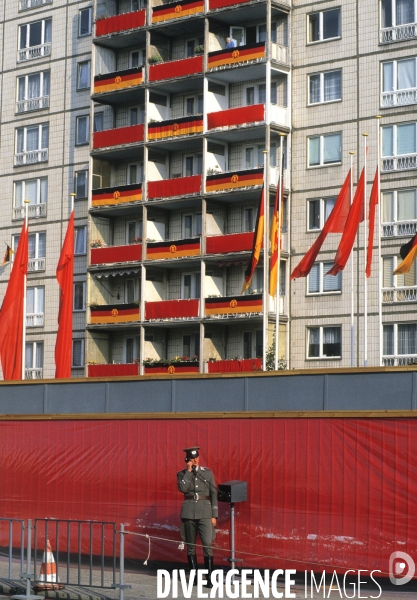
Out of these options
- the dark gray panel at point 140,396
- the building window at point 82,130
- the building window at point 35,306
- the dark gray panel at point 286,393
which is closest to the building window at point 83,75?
the building window at point 82,130

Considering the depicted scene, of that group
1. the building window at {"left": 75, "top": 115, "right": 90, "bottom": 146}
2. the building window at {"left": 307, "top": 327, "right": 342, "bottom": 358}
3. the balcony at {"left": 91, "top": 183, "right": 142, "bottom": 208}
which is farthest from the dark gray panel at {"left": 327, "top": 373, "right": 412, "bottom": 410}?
the building window at {"left": 75, "top": 115, "right": 90, "bottom": 146}

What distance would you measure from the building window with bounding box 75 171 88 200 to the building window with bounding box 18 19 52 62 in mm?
6191

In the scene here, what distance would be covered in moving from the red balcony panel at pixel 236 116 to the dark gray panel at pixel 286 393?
23.6 m

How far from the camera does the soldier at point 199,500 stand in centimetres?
2059

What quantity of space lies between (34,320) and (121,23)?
13432mm

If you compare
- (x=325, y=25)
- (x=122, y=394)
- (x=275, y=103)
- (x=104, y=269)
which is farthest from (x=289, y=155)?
(x=122, y=394)

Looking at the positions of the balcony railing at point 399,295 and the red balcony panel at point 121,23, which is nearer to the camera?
the balcony railing at point 399,295

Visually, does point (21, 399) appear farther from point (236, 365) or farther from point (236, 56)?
point (236, 56)

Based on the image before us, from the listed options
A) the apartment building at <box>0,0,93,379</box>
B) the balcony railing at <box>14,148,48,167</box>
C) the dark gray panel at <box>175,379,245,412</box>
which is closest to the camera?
the dark gray panel at <box>175,379,245,412</box>

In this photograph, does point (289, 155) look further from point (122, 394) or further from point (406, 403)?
point (406, 403)

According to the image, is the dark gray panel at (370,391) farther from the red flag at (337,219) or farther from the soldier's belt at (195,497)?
the red flag at (337,219)

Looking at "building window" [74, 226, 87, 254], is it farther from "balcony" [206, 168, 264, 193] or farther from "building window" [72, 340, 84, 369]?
"balcony" [206, 168, 264, 193]

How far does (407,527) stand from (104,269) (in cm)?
3127

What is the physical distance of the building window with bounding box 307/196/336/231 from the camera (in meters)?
45.1
